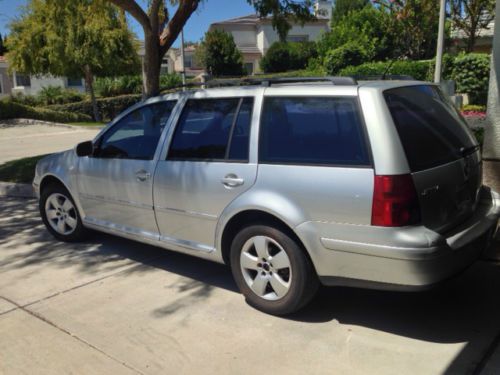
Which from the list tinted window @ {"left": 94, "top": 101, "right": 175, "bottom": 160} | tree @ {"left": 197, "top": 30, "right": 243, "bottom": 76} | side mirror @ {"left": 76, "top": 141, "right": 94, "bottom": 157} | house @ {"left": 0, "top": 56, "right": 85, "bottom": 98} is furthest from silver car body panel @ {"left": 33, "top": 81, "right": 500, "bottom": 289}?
house @ {"left": 0, "top": 56, "right": 85, "bottom": 98}

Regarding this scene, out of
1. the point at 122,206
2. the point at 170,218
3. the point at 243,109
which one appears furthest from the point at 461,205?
the point at 122,206

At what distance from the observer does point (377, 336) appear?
3518 millimetres

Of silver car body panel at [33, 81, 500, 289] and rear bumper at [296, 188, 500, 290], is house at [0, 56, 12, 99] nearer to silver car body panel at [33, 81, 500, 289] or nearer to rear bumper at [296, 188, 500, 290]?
silver car body panel at [33, 81, 500, 289]

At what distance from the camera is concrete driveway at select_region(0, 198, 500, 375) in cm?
323

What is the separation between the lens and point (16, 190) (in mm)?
8555

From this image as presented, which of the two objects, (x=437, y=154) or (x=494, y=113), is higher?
(x=494, y=113)

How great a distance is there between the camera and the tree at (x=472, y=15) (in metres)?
22.8

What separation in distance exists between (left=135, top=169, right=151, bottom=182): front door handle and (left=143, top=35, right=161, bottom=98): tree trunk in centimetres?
366

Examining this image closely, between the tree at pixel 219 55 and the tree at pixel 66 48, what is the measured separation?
67.1ft

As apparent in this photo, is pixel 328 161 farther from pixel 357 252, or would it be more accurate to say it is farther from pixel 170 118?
pixel 170 118

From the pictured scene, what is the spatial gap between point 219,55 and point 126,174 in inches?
1649

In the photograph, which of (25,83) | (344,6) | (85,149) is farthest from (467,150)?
(344,6)

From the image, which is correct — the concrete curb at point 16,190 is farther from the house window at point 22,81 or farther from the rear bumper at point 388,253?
the house window at point 22,81

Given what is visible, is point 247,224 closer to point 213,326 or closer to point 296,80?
point 213,326
